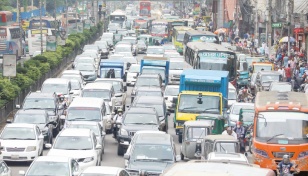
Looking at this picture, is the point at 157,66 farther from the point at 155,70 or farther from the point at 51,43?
the point at 51,43

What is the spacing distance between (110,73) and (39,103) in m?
14.6

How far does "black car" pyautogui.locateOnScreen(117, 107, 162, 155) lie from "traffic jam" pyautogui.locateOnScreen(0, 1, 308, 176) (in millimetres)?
34

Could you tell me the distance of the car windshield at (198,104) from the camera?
1465 inches

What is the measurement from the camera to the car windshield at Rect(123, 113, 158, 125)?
34688 mm

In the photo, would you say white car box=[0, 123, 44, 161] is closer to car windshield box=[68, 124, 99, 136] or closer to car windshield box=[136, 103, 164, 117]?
car windshield box=[68, 124, 99, 136]

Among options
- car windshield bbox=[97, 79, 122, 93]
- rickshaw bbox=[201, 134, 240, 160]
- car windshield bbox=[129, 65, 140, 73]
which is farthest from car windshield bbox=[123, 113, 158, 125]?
car windshield bbox=[129, 65, 140, 73]

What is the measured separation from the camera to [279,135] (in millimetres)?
26625

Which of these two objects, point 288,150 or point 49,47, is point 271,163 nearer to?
point 288,150

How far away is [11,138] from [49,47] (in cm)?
3683

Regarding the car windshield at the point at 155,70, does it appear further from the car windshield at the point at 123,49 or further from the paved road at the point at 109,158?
the car windshield at the point at 123,49

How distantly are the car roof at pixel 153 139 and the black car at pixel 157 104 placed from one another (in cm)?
773

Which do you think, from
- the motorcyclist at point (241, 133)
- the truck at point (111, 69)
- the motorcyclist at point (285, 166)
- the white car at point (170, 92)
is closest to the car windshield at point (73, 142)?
the motorcyclist at point (241, 133)

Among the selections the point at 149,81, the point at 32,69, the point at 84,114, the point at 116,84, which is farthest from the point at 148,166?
the point at 32,69

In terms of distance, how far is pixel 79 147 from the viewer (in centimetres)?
2980
